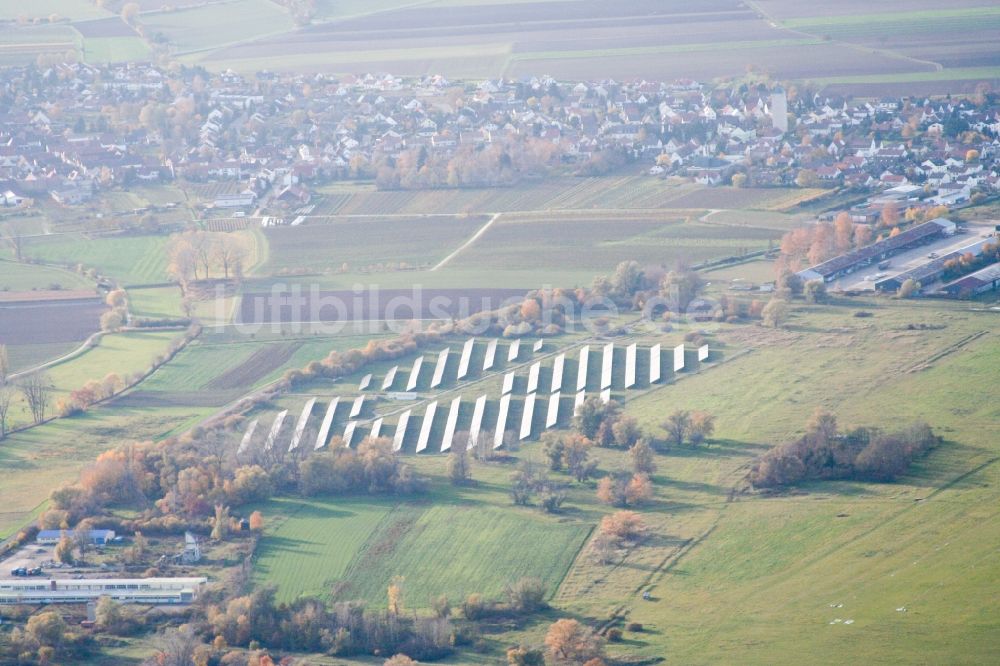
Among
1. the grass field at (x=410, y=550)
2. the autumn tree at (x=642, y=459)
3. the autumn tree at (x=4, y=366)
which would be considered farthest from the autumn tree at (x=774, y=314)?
the autumn tree at (x=4, y=366)

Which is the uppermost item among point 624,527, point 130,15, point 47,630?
point 130,15

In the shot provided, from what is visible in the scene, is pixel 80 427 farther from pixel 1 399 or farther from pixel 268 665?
pixel 268 665

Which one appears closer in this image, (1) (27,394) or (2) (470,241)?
(1) (27,394)

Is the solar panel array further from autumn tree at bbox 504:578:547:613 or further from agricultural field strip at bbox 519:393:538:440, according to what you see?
autumn tree at bbox 504:578:547:613

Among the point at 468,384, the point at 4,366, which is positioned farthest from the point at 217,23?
the point at 468,384

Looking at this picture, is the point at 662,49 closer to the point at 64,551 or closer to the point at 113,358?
the point at 113,358

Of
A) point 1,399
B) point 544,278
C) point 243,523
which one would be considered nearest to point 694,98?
point 544,278
